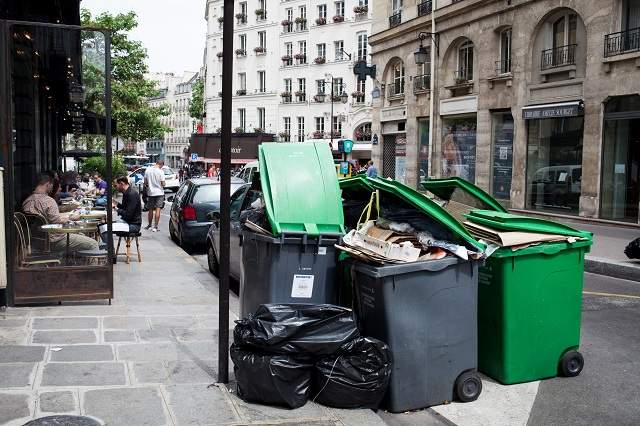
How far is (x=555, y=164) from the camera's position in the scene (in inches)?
818

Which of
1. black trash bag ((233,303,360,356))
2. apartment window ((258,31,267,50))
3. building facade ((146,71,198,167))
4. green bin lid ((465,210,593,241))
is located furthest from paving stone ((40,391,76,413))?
building facade ((146,71,198,167))

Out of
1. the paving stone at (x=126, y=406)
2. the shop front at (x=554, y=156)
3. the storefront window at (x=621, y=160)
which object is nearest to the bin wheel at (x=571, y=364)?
the paving stone at (x=126, y=406)

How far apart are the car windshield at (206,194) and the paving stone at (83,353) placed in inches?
323

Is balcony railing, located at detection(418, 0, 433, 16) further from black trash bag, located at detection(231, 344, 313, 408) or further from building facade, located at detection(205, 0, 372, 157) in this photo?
black trash bag, located at detection(231, 344, 313, 408)

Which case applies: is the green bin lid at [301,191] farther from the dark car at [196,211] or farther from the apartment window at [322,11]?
the apartment window at [322,11]

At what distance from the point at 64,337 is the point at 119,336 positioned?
0.49 metres

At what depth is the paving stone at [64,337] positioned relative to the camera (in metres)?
5.98

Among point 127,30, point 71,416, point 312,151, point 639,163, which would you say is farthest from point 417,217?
point 127,30

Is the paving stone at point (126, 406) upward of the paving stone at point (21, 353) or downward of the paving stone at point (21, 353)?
downward

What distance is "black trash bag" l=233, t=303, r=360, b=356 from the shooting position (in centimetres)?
450

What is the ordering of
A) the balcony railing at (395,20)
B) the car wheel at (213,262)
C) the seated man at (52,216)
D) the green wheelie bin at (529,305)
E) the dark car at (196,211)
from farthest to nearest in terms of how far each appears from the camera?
1. the balcony railing at (395,20)
2. the dark car at (196,211)
3. the car wheel at (213,262)
4. the seated man at (52,216)
5. the green wheelie bin at (529,305)

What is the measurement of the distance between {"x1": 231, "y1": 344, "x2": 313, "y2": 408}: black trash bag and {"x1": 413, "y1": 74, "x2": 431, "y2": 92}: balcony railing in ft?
78.1

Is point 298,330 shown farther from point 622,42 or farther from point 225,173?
point 622,42

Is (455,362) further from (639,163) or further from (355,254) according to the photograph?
(639,163)
